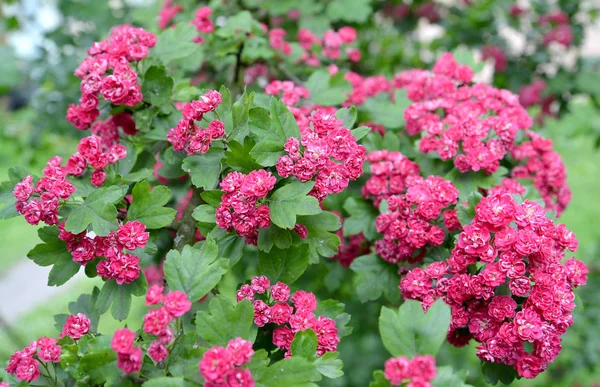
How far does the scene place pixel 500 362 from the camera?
1.46m

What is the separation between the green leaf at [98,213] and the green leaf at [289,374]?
570mm

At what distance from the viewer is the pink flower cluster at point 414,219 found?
1.64 meters

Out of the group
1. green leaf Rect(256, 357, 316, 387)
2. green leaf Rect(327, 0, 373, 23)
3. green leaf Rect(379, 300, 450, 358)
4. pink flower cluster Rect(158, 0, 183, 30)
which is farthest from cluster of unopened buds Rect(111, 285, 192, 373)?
green leaf Rect(327, 0, 373, 23)

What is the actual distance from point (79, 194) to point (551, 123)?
2.80m

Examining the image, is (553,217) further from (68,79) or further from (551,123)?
(68,79)

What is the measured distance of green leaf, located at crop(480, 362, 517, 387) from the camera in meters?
1.46

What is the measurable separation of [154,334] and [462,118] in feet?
4.01

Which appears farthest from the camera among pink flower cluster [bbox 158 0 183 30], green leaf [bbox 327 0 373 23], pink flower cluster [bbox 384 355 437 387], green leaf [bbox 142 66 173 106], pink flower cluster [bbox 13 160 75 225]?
green leaf [bbox 327 0 373 23]

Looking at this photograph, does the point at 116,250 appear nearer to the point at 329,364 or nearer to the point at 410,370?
the point at 329,364

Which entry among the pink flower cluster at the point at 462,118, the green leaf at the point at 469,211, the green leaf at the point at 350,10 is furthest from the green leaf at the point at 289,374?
the green leaf at the point at 350,10

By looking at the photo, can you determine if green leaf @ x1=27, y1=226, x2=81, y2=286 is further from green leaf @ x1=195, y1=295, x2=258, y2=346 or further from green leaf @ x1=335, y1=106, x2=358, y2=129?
green leaf @ x1=335, y1=106, x2=358, y2=129

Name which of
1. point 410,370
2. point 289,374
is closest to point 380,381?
point 410,370

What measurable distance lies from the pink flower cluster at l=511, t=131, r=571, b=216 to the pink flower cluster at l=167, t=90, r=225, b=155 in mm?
Result: 1054

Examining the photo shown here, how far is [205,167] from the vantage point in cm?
154
